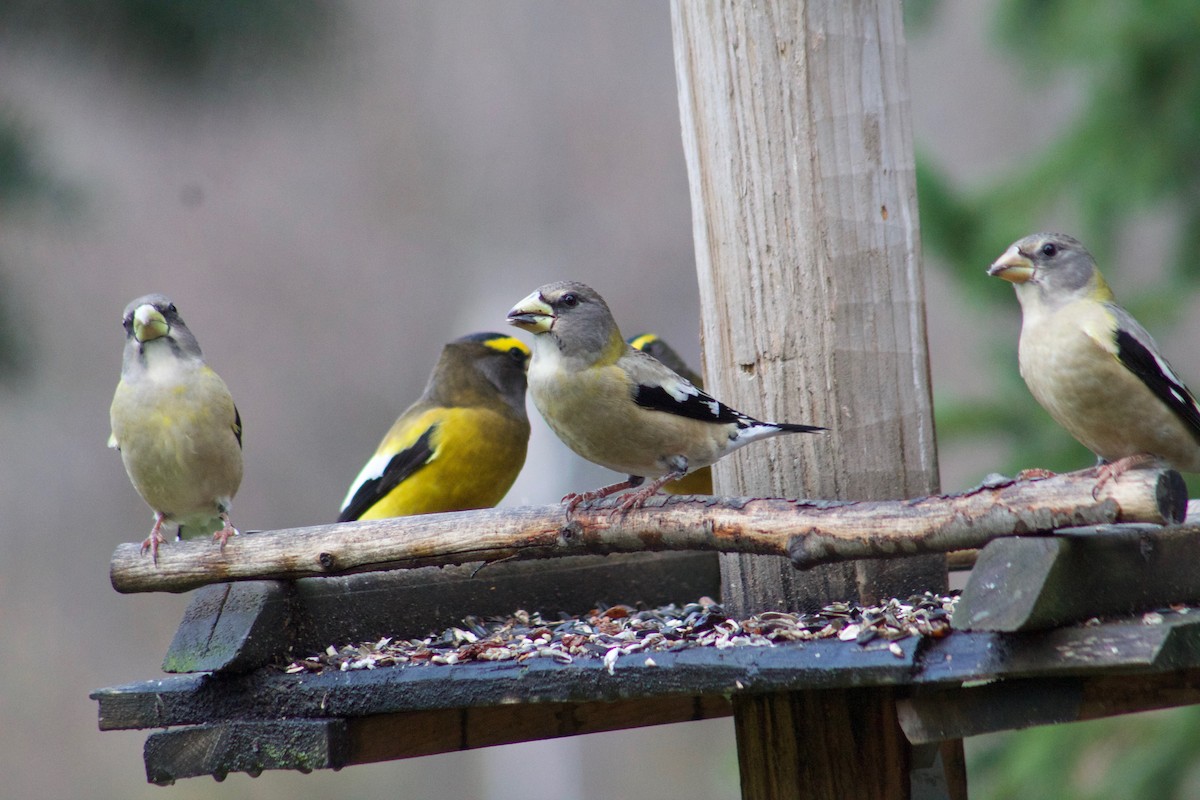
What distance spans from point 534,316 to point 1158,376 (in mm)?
1689

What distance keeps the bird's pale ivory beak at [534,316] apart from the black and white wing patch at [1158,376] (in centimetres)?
155

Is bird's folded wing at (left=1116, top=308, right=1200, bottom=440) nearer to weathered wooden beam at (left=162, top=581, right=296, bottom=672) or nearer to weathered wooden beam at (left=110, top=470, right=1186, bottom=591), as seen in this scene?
weathered wooden beam at (left=110, top=470, right=1186, bottom=591)

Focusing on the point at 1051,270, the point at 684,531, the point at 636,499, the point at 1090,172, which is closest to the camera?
the point at 684,531

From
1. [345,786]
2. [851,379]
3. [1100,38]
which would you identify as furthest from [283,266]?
[851,379]

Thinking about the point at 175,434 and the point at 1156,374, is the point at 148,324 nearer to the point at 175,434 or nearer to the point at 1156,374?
the point at 175,434

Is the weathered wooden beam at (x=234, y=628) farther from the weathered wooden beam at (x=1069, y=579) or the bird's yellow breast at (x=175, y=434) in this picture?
the weathered wooden beam at (x=1069, y=579)

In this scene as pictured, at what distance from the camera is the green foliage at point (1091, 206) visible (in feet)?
16.3

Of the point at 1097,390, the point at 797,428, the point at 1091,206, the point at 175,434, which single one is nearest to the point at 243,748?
the point at 175,434

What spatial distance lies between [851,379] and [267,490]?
30.1 ft

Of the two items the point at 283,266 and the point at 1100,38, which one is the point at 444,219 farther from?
the point at 1100,38

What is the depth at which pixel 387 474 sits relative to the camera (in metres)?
5.36

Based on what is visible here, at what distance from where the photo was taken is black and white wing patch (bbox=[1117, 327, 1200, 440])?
3.16 meters

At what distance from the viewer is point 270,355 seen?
465 inches

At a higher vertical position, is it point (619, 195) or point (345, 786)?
point (619, 195)
